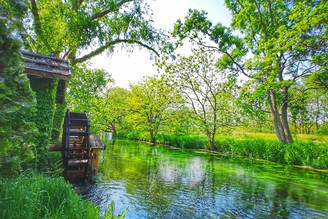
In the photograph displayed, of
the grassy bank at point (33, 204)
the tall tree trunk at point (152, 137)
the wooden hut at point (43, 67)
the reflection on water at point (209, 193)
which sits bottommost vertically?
the reflection on water at point (209, 193)

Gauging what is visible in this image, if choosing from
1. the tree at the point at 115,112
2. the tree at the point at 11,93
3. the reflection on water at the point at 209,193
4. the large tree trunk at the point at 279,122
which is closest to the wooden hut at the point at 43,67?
the tree at the point at 11,93

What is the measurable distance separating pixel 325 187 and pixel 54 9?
14.6 metres

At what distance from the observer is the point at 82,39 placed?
406 inches

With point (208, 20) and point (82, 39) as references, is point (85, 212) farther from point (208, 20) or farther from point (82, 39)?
point (208, 20)

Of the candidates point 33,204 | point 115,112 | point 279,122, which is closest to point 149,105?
point 115,112

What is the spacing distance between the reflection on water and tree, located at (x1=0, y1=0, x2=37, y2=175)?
148 inches

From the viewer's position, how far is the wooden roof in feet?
21.0

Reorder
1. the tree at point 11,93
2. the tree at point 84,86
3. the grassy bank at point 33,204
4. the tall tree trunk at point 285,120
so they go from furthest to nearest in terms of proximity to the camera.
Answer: the tall tree trunk at point 285,120, the tree at point 84,86, the grassy bank at point 33,204, the tree at point 11,93

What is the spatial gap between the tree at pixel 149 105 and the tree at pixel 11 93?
24723 mm

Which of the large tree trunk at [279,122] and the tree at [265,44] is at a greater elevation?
the tree at [265,44]

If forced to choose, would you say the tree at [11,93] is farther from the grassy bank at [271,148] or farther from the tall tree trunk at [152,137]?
the tall tree trunk at [152,137]

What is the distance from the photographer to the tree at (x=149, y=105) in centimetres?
2964

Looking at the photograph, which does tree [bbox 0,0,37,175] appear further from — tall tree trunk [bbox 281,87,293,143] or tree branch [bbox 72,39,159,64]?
tall tree trunk [bbox 281,87,293,143]

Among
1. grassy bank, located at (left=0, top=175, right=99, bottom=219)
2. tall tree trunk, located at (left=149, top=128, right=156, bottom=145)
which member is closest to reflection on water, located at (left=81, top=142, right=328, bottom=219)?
grassy bank, located at (left=0, top=175, right=99, bottom=219)
